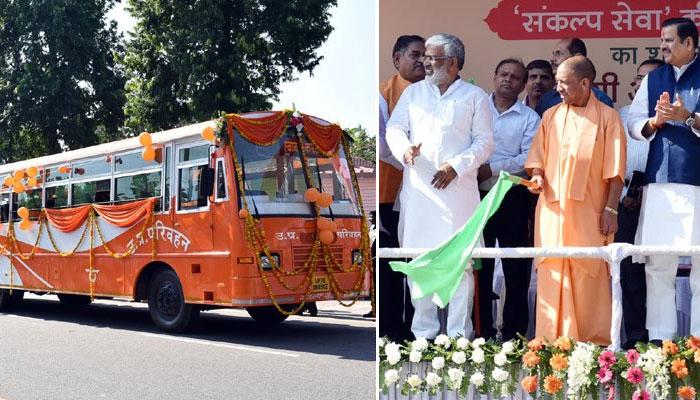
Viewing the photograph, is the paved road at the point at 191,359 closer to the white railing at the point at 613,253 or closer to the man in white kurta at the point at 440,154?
the man in white kurta at the point at 440,154

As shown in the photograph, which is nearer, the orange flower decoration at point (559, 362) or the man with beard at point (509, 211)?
the orange flower decoration at point (559, 362)

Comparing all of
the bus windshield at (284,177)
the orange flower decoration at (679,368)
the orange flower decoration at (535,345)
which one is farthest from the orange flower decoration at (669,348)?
the bus windshield at (284,177)

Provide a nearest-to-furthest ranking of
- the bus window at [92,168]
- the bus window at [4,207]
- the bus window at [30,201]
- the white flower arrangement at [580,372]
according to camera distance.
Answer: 1. the white flower arrangement at [580,372]
2. the bus window at [92,168]
3. the bus window at [30,201]
4. the bus window at [4,207]

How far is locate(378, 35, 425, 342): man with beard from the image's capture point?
4.33m

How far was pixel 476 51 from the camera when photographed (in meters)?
4.41

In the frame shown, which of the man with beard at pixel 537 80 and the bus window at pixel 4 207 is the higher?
the man with beard at pixel 537 80

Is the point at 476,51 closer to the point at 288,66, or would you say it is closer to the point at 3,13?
the point at 288,66

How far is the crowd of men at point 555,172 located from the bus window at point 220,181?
593 cm

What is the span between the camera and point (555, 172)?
4.41m

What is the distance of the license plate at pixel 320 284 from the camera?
426 inches

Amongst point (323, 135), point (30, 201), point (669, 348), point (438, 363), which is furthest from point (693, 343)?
point (30, 201)

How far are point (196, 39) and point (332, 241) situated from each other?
9.62 metres

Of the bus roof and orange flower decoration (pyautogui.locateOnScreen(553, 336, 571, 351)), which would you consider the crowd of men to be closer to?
orange flower decoration (pyautogui.locateOnScreen(553, 336, 571, 351))

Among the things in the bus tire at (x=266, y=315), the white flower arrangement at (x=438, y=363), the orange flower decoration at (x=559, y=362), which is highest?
the orange flower decoration at (x=559, y=362)
